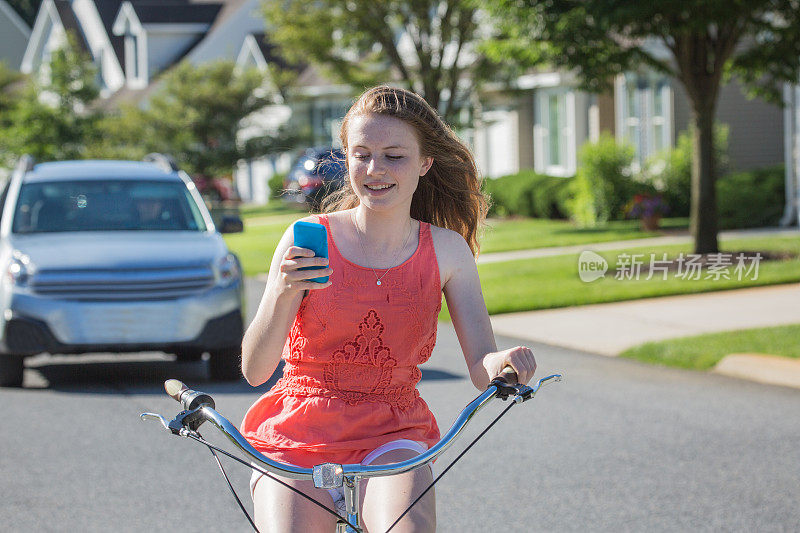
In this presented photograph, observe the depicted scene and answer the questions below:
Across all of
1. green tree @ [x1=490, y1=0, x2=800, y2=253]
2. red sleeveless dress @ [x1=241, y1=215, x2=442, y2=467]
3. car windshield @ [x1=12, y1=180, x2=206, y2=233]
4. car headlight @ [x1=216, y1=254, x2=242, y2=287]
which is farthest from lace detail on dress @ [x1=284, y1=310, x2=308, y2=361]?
green tree @ [x1=490, y1=0, x2=800, y2=253]

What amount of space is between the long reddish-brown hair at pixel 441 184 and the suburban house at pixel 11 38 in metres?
66.5

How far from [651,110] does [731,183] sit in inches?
188

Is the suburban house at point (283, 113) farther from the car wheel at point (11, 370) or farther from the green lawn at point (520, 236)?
the car wheel at point (11, 370)

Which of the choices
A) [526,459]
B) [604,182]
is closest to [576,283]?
[526,459]

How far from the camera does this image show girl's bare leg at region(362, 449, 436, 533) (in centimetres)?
308

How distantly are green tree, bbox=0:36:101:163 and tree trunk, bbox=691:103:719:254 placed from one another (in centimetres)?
2435

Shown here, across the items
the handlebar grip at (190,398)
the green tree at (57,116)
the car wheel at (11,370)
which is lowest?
the car wheel at (11,370)

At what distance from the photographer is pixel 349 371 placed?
130 inches

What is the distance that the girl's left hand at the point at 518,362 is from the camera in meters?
3.01

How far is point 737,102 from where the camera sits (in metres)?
27.0

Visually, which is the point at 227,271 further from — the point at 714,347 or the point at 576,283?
the point at 576,283

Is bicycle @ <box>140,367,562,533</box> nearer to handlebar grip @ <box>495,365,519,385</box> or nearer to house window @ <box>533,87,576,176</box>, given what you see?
handlebar grip @ <box>495,365,519,385</box>

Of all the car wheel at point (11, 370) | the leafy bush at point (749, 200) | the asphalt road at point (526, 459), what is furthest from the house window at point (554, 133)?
the car wheel at point (11, 370)

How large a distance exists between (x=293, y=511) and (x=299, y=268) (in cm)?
65
